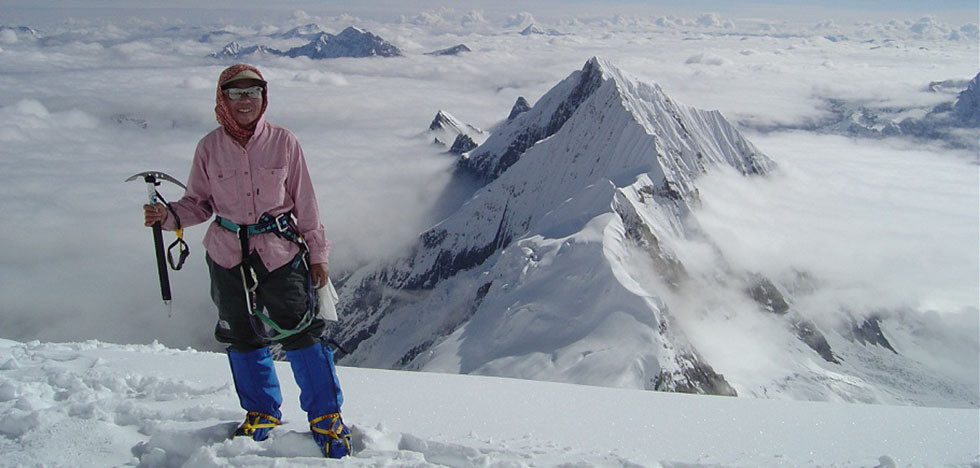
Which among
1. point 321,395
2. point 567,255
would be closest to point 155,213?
point 321,395

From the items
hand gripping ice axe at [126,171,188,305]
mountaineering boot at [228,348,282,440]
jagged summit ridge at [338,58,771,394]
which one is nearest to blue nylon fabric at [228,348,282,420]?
mountaineering boot at [228,348,282,440]

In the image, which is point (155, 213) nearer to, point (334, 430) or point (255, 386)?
point (255, 386)

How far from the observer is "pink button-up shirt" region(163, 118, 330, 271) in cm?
495

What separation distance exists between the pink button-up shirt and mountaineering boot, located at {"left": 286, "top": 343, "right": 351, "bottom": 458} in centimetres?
95

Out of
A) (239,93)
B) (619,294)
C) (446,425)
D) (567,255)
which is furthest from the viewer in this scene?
(567,255)

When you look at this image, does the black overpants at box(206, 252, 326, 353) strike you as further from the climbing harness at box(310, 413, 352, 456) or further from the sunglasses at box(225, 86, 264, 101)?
the sunglasses at box(225, 86, 264, 101)

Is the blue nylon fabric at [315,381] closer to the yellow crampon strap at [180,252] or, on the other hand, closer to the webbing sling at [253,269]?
the webbing sling at [253,269]

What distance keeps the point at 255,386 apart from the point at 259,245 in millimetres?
1520

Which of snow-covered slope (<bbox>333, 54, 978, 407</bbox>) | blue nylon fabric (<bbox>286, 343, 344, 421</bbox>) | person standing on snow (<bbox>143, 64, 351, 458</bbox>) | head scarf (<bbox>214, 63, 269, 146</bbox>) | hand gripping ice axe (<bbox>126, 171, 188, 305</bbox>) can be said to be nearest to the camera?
head scarf (<bbox>214, 63, 269, 146</bbox>)

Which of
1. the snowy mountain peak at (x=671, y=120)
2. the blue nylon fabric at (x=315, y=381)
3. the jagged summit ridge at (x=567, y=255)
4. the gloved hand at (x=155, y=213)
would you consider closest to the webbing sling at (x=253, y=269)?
the blue nylon fabric at (x=315, y=381)

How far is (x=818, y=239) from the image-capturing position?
160500mm

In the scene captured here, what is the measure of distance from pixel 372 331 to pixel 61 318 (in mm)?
108961

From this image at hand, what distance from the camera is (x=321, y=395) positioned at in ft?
17.4

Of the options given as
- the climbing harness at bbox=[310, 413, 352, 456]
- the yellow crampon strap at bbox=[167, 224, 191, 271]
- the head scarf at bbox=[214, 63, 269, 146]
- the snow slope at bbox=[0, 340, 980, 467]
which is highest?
the head scarf at bbox=[214, 63, 269, 146]
